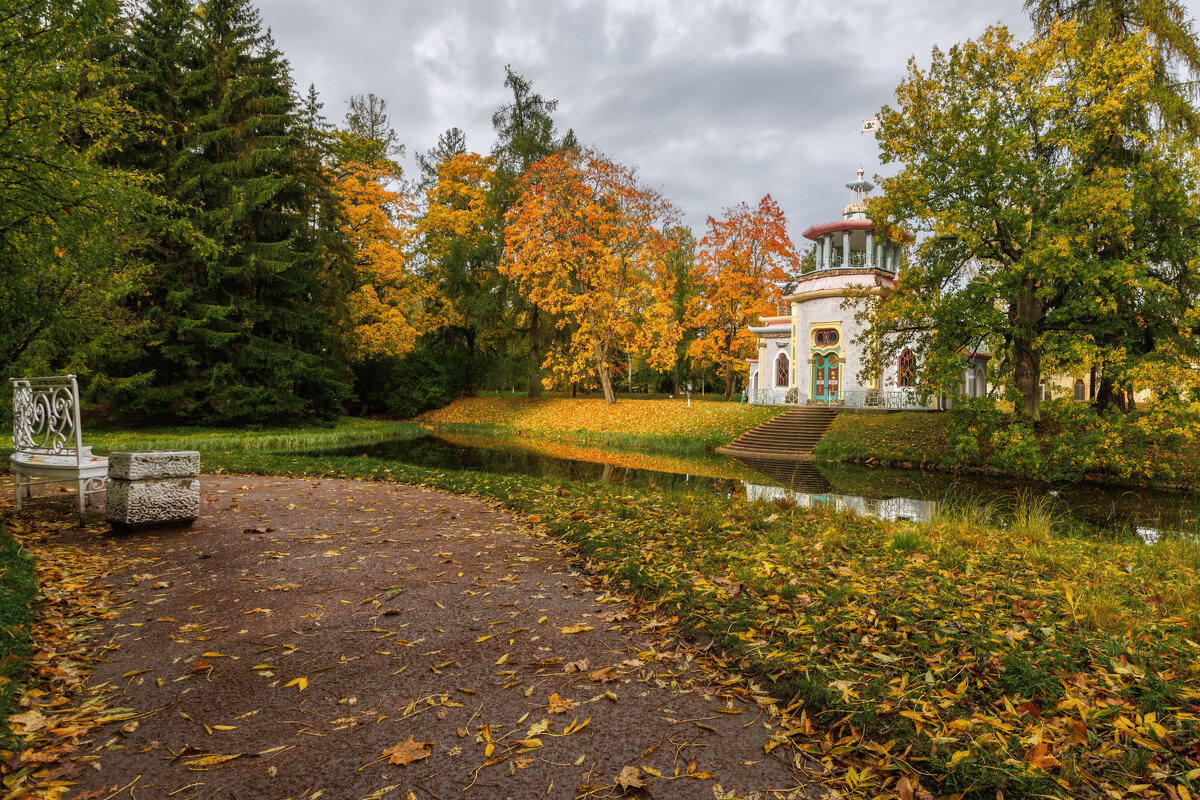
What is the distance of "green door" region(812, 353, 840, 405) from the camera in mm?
27234

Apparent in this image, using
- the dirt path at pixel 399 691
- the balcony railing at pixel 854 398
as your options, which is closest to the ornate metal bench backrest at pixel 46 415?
the dirt path at pixel 399 691

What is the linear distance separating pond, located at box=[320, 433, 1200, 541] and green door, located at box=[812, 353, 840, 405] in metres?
9.44

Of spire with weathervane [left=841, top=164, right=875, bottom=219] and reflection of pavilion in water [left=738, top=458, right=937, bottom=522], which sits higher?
spire with weathervane [left=841, top=164, right=875, bottom=219]

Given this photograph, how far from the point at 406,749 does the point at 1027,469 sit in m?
17.8

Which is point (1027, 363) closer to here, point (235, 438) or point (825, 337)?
point (825, 337)

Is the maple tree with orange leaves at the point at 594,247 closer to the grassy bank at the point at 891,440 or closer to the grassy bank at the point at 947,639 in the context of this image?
the grassy bank at the point at 891,440

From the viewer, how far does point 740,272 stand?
29344mm

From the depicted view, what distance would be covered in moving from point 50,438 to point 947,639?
854 centimetres

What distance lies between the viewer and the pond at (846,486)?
32.9ft

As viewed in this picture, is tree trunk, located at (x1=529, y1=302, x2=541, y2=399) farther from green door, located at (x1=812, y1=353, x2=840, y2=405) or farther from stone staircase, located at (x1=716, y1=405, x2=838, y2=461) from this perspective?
green door, located at (x1=812, y1=353, x2=840, y2=405)

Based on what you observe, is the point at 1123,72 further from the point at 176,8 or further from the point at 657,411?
the point at 176,8

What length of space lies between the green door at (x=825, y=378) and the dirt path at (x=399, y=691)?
24.9 meters

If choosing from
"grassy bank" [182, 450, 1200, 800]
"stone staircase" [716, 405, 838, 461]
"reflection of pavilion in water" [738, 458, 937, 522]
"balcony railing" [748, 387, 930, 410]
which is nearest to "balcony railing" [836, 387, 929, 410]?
"balcony railing" [748, 387, 930, 410]

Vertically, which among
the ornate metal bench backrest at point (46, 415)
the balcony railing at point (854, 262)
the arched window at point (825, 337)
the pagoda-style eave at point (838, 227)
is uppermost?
the pagoda-style eave at point (838, 227)
